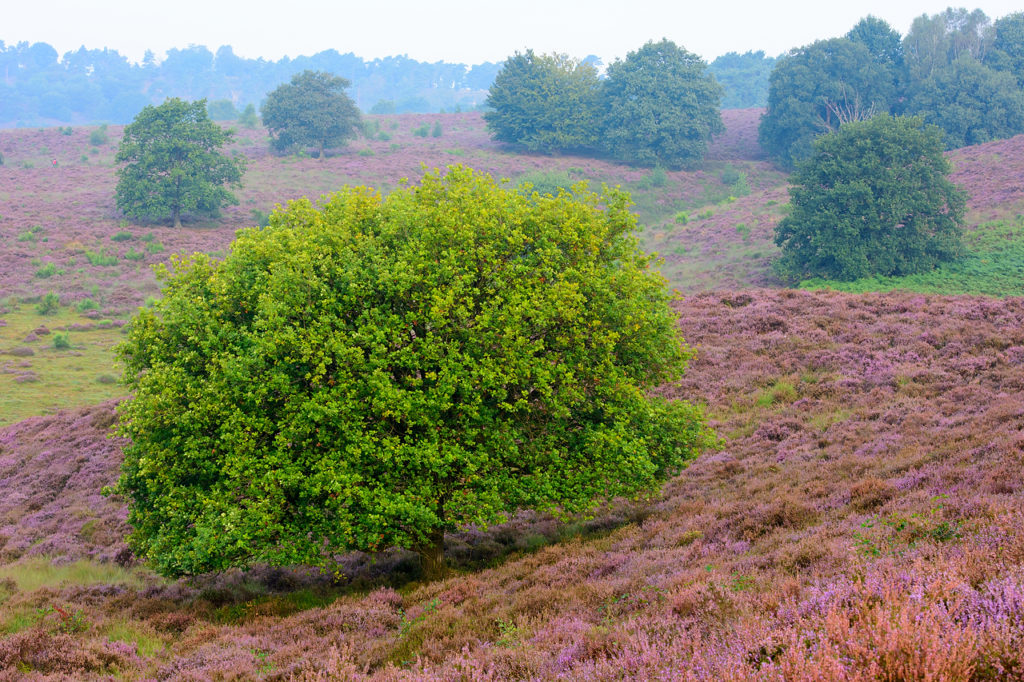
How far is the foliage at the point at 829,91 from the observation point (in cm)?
8381

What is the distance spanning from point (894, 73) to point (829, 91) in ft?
31.6

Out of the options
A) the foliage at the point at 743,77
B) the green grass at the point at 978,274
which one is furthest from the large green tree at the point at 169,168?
the foliage at the point at 743,77

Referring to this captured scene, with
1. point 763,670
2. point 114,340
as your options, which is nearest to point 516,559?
point 763,670

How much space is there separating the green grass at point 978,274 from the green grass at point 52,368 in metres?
45.4

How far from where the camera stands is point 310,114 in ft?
290

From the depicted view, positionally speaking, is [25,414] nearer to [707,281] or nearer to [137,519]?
[137,519]

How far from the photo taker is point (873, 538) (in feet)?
31.4

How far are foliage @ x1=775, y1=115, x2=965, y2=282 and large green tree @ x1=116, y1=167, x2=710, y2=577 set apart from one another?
3791 centimetres

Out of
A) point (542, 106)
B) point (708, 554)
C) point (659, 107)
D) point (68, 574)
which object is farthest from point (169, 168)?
point (708, 554)

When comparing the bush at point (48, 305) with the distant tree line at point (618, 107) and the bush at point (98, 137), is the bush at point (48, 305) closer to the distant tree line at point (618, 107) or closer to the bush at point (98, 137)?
the bush at point (98, 137)

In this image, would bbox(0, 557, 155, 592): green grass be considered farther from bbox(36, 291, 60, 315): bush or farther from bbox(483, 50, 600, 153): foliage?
bbox(483, 50, 600, 153): foliage

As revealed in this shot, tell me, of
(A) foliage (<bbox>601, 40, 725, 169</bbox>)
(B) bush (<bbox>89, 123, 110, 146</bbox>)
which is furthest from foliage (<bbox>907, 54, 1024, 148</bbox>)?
(B) bush (<bbox>89, 123, 110, 146</bbox>)

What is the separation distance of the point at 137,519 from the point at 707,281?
153 feet

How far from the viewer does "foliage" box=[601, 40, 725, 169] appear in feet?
293
